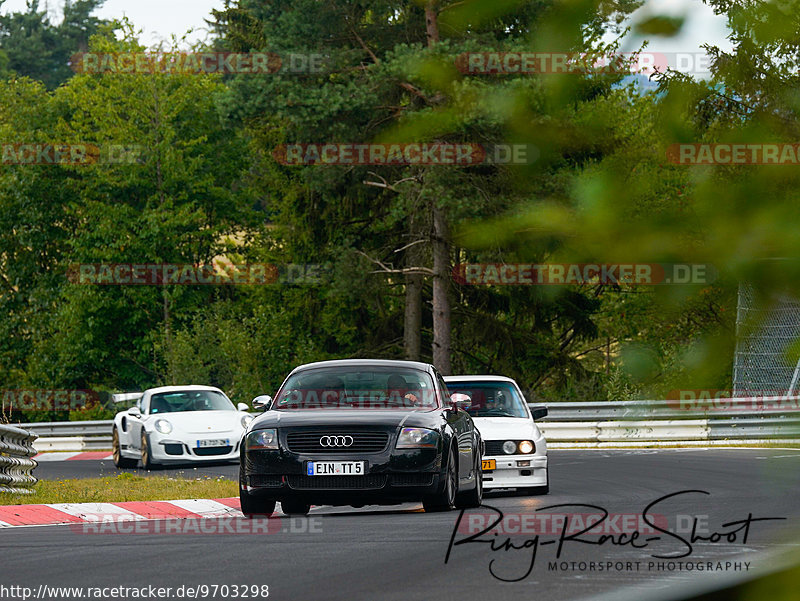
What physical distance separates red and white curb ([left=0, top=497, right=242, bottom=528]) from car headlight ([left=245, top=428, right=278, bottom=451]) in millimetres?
1484

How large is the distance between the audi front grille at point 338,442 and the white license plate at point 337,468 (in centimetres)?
11

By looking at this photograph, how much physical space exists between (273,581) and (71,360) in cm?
4337

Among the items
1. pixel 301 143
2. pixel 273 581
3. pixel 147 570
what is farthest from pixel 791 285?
pixel 301 143

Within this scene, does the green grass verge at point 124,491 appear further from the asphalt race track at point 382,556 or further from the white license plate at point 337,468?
the white license plate at point 337,468

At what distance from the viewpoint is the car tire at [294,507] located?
1242 centimetres

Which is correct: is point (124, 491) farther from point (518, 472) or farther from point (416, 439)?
point (416, 439)

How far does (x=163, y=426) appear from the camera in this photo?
23250mm

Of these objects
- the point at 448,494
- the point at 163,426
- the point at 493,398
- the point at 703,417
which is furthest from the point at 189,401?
the point at 703,417

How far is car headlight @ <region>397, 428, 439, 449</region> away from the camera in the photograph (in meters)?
12.1

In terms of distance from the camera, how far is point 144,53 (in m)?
49.2

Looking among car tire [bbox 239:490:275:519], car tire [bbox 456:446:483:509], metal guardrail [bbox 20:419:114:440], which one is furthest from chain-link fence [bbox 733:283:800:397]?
metal guardrail [bbox 20:419:114:440]

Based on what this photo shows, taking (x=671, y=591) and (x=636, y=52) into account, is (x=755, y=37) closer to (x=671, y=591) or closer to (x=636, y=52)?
(x=636, y=52)

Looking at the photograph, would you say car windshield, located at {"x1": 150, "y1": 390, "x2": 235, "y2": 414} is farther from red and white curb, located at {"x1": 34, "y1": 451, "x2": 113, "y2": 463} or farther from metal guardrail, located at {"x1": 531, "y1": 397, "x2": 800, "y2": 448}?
metal guardrail, located at {"x1": 531, "y1": 397, "x2": 800, "y2": 448}

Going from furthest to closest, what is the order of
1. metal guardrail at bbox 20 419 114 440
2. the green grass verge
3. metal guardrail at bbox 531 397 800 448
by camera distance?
1. metal guardrail at bbox 20 419 114 440
2. the green grass verge
3. metal guardrail at bbox 531 397 800 448
